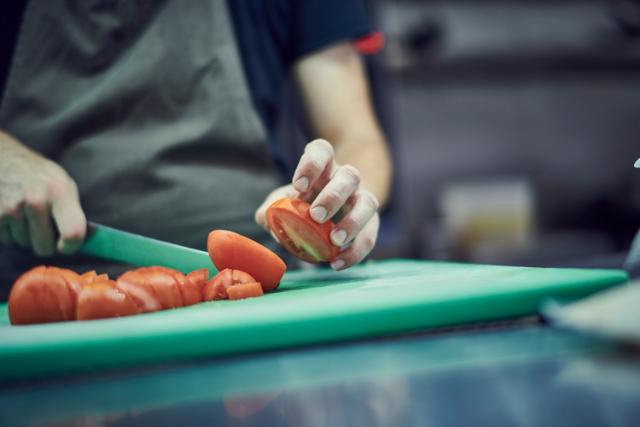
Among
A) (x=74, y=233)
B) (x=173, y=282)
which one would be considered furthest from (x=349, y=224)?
(x=74, y=233)

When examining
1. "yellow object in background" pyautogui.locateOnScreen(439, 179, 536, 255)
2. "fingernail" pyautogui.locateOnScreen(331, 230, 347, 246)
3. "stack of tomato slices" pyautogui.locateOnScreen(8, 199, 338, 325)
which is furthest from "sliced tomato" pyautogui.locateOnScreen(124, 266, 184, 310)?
"yellow object in background" pyautogui.locateOnScreen(439, 179, 536, 255)

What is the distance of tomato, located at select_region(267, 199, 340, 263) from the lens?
75 cm

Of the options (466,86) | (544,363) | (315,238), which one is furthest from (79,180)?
(466,86)

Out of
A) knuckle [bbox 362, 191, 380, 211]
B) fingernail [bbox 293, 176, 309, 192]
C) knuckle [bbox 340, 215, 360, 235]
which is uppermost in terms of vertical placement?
fingernail [bbox 293, 176, 309, 192]

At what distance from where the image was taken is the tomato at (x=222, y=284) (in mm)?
696

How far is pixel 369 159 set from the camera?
126 centimetres

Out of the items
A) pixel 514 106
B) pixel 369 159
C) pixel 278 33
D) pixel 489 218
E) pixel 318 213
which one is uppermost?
pixel 278 33

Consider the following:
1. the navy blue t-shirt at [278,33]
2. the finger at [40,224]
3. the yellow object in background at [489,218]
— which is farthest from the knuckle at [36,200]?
the yellow object in background at [489,218]

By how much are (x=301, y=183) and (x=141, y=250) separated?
0.25 metres

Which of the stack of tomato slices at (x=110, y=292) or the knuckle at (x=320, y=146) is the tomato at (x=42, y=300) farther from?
the knuckle at (x=320, y=146)

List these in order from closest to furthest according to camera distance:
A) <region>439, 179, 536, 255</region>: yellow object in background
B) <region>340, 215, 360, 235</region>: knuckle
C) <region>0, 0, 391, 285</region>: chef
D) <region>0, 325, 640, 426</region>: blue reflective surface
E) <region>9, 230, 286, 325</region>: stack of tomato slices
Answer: <region>0, 325, 640, 426</region>: blue reflective surface, <region>9, 230, 286, 325</region>: stack of tomato slices, <region>340, 215, 360, 235</region>: knuckle, <region>0, 0, 391, 285</region>: chef, <region>439, 179, 536, 255</region>: yellow object in background

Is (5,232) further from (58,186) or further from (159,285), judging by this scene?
(159,285)

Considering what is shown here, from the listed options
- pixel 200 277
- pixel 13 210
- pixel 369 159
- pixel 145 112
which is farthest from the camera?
pixel 369 159

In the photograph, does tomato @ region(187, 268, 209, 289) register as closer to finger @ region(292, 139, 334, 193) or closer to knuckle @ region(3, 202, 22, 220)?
finger @ region(292, 139, 334, 193)
